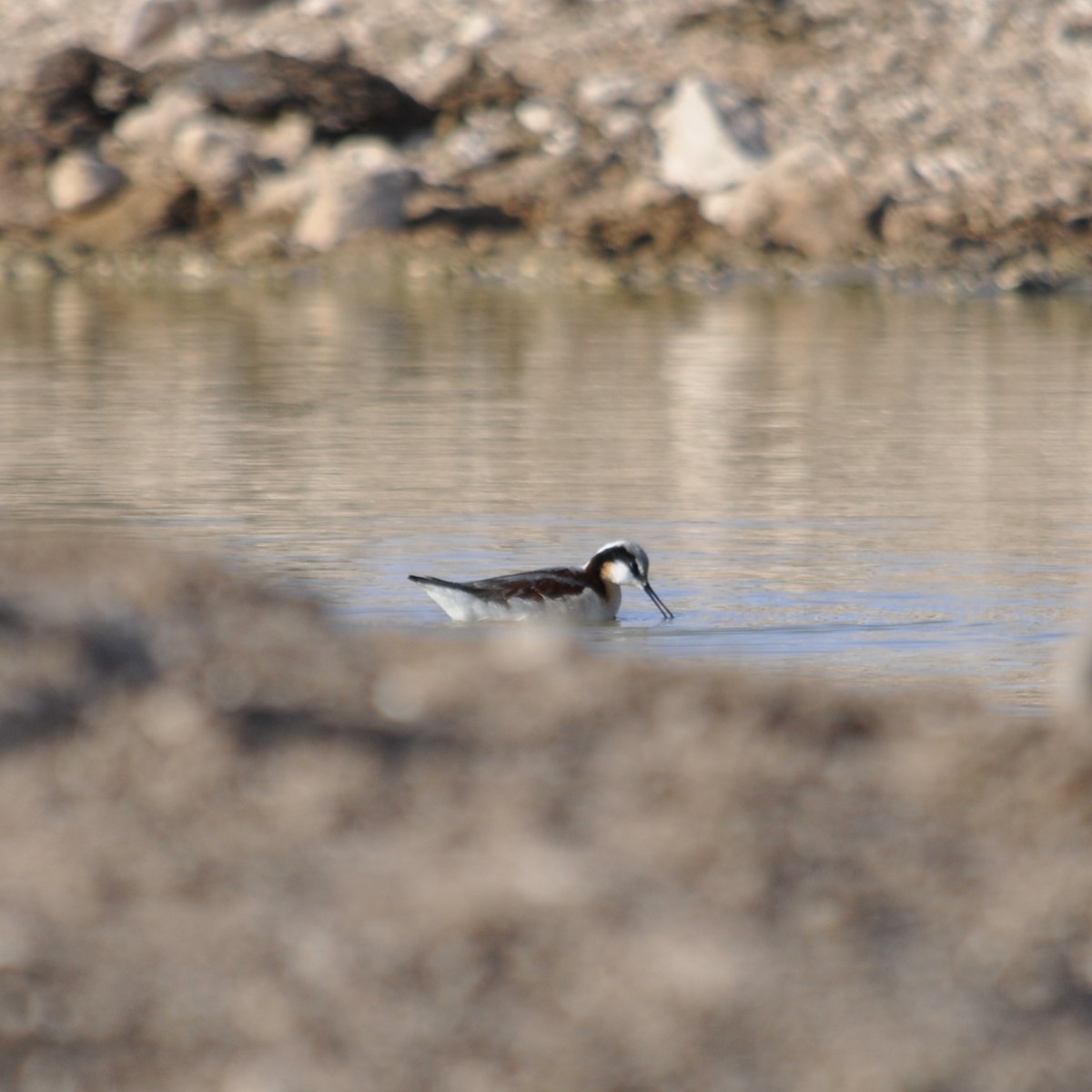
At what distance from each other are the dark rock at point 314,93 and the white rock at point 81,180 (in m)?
1.37

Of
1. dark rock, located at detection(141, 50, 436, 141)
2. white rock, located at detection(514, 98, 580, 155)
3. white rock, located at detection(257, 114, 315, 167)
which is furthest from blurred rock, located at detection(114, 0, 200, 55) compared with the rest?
white rock, located at detection(514, 98, 580, 155)

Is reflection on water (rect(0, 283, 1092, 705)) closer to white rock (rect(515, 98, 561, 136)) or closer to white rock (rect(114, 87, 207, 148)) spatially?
white rock (rect(114, 87, 207, 148))

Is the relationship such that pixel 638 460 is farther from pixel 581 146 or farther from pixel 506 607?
pixel 581 146

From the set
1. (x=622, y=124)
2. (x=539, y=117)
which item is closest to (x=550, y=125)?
(x=539, y=117)

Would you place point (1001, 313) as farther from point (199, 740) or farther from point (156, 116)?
point (199, 740)

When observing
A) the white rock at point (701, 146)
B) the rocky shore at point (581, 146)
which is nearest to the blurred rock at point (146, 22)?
the rocky shore at point (581, 146)

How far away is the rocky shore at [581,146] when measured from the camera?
25.3 metres

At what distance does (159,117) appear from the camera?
2595cm

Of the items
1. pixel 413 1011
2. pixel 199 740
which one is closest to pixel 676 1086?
pixel 413 1011

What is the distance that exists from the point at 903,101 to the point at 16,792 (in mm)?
24015

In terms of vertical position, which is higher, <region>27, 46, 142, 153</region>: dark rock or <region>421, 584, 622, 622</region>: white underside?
<region>27, 46, 142, 153</region>: dark rock

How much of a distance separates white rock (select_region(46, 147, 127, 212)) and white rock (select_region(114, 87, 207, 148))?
37 centimetres

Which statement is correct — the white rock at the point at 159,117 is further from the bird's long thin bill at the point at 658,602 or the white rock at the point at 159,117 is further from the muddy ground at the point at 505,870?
the muddy ground at the point at 505,870

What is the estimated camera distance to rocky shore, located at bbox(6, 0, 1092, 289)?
25312mm
